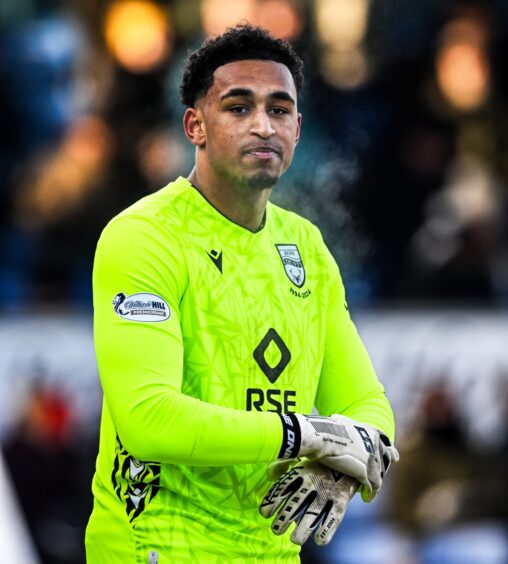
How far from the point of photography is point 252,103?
5.22 m

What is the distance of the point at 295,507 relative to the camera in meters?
4.98

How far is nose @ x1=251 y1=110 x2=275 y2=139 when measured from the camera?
5148 millimetres

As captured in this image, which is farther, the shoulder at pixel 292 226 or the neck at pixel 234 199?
the shoulder at pixel 292 226

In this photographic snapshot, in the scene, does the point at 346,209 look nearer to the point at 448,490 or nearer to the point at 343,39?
the point at 343,39

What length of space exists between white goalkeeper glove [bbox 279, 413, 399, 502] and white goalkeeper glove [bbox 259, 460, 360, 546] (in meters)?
0.07

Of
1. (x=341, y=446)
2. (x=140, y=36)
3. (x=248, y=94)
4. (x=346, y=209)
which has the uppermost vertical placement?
(x=248, y=94)

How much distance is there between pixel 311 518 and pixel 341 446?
11.4 inches

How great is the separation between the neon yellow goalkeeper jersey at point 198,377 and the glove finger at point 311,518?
0.22 meters

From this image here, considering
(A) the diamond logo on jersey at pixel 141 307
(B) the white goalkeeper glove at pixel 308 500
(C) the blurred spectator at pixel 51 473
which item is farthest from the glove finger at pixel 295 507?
(C) the blurred spectator at pixel 51 473

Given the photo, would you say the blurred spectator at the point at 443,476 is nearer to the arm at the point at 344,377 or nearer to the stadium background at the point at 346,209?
the stadium background at the point at 346,209

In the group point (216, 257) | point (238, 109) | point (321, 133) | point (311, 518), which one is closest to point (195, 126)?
point (238, 109)

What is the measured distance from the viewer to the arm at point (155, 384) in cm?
479

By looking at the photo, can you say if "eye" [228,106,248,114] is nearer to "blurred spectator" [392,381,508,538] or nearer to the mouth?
the mouth

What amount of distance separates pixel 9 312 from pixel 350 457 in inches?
282
